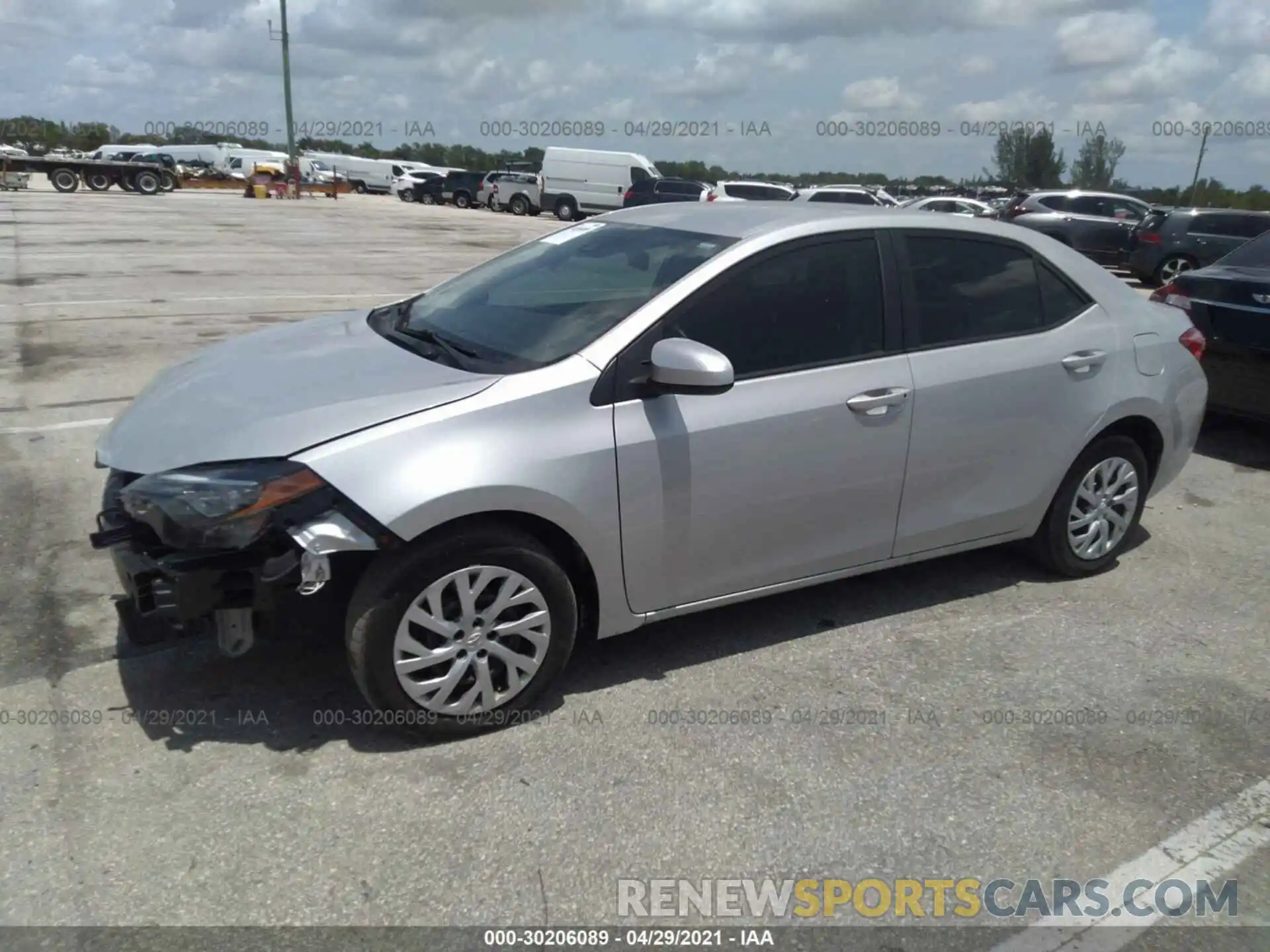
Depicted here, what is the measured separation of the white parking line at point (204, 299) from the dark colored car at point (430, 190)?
1348 inches

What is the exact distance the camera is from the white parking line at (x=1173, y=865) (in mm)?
2537

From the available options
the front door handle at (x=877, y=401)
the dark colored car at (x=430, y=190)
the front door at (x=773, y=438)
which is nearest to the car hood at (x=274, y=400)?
the front door at (x=773, y=438)

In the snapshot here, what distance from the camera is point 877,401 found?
3727mm

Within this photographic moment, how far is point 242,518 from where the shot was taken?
288 centimetres

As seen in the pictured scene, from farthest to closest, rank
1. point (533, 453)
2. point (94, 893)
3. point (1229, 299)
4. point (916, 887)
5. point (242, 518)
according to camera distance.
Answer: point (1229, 299) < point (533, 453) < point (242, 518) < point (916, 887) < point (94, 893)

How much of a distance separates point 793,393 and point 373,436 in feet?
4.93

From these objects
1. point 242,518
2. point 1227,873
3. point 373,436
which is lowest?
point 1227,873

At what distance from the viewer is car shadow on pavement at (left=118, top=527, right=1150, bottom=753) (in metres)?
3.21

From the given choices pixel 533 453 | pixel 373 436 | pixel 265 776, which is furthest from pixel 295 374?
pixel 265 776

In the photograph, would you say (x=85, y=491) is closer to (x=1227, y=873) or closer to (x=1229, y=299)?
(x=1227, y=873)

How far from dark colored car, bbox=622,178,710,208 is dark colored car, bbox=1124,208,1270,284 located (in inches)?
536

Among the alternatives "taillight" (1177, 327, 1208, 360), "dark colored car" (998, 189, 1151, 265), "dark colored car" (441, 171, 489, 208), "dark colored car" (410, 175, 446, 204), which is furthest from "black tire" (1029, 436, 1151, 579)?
"dark colored car" (410, 175, 446, 204)

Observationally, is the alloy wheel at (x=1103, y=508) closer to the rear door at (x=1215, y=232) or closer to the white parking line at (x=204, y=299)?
the white parking line at (x=204, y=299)

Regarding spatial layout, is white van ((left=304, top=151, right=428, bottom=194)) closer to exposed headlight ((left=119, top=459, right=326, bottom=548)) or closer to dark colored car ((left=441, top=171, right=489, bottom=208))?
dark colored car ((left=441, top=171, right=489, bottom=208))
